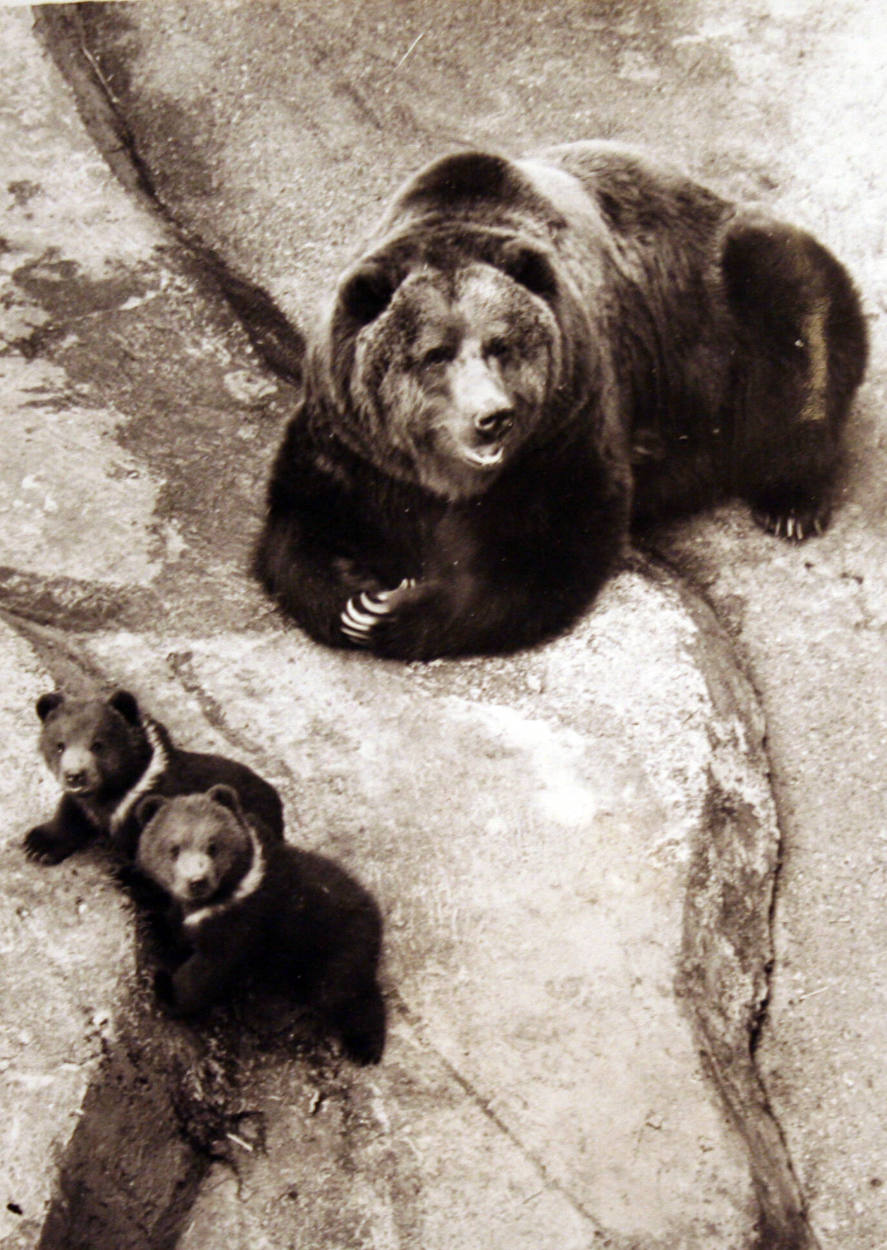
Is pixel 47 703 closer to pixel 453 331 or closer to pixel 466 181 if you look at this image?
pixel 453 331

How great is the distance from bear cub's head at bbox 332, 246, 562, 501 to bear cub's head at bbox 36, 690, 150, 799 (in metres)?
0.85

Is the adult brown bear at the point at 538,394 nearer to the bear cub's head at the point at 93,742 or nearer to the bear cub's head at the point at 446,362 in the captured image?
the bear cub's head at the point at 446,362

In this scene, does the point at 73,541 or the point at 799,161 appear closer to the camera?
the point at 73,541

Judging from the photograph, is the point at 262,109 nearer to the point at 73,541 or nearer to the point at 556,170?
the point at 556,170

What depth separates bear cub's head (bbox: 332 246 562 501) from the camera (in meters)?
2.52

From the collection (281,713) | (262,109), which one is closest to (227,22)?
(262,109)

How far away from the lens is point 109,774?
2305 mm

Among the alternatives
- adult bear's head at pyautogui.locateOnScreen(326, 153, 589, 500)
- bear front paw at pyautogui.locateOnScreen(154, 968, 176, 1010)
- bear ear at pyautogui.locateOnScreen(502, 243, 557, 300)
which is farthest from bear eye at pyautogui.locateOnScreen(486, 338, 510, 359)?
bear front paw at pyautogui.locateOnScreen(154, 968, 176, 1010)

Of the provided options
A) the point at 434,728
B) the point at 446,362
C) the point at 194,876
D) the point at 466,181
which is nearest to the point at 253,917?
the point at 194,876

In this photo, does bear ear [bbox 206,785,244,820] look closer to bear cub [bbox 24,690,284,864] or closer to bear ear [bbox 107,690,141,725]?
bear cub [bbox 24,690,284,864]

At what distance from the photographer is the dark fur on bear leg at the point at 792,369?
2736 millimetres

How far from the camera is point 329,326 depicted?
2.75 meters

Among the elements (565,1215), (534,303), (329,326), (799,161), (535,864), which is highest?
(799,161)

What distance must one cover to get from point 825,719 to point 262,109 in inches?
82.0
